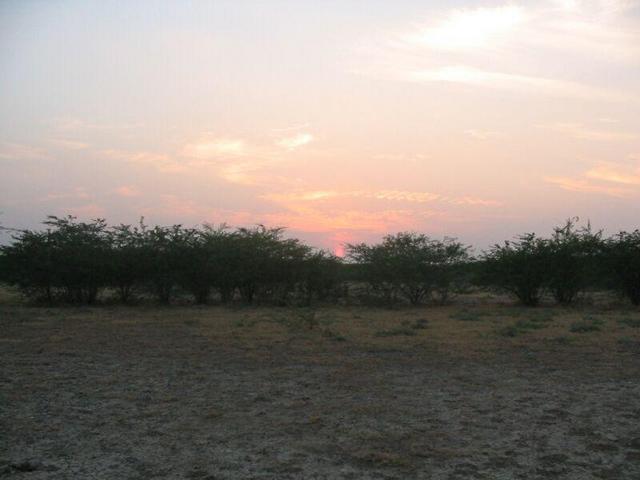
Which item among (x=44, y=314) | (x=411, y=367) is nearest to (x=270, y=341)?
(x=411, y=367)

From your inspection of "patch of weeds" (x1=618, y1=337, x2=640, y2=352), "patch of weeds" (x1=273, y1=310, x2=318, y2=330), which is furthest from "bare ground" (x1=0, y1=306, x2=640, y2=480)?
"patch of weeds" (x1=273, y1=310, x2=318, y2=330)

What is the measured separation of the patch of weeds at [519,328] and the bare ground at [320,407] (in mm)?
570

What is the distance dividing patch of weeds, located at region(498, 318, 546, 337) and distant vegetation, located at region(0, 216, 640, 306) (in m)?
8.82

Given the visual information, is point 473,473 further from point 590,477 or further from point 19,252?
point 19,252

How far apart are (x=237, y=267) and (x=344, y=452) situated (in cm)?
2156

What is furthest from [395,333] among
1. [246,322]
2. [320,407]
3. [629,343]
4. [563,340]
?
[320,407]

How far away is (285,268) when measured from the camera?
1080 inches

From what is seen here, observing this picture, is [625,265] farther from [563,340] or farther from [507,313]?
[563,340]

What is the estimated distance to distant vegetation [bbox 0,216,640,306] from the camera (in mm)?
25375

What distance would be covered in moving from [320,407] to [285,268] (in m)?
20.2

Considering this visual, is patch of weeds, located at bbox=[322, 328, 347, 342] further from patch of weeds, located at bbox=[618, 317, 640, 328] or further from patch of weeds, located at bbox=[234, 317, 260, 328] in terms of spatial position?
patch of weeds, located at bbox=[618, 317, 640, 328]

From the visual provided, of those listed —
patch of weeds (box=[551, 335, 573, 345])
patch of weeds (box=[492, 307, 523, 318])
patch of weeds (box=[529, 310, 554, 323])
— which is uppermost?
patch of weeds (box=[551, 335, 573, 345])

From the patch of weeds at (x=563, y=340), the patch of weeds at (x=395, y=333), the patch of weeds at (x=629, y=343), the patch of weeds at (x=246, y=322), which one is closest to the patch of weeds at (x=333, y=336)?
the patch of weeds at (x=395, y=333)

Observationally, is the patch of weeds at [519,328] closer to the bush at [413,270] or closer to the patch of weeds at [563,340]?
the patch of weeds at [563,340]
